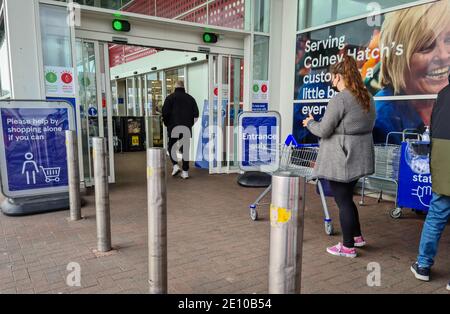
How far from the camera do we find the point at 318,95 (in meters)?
6.41

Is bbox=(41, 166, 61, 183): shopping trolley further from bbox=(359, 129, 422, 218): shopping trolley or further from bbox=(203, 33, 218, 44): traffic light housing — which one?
bbox=(359, 129, 422, 218): shopping trolley

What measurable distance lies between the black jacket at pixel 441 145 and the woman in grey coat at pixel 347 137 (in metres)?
0.51

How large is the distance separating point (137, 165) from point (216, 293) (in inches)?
239

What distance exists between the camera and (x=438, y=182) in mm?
2562

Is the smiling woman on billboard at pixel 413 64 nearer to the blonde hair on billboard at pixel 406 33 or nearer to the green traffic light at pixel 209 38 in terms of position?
the blonde hair on billboard at pixel 406 33

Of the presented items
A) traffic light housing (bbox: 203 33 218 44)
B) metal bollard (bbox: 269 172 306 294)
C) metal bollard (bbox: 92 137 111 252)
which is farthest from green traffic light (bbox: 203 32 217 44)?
metal bollard (bbox: 269 172 306 294)

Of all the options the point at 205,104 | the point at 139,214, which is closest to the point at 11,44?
the point at 139,214

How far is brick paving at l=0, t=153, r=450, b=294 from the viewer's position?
8.65ft

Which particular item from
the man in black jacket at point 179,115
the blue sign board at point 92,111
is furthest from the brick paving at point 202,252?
the man in black jacket at point 179,115

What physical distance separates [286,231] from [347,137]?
1.62 meters

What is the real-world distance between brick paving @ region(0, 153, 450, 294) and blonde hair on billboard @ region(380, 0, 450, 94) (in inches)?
75.5

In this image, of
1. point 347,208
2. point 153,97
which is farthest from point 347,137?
point 153,97

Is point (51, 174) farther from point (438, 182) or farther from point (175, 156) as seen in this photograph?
point (438, 182)
